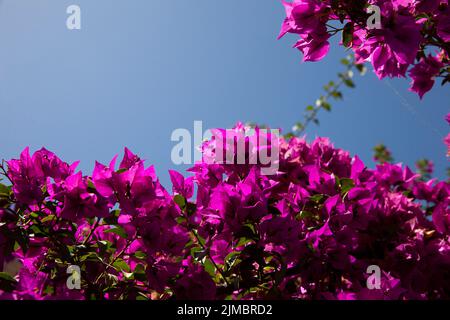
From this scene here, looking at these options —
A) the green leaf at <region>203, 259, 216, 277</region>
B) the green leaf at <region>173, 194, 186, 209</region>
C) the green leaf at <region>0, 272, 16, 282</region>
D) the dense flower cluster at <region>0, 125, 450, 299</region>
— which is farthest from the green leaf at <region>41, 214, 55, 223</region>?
the green leaf at <region>203, 259, 216, 277</region>

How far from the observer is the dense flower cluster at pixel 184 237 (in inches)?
41.1

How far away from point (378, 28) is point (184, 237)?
0.80 m

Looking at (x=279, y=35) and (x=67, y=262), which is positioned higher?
(x=279, y=35)

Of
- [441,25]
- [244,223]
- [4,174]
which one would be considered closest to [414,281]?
[244,223]

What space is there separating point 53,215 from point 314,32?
950 millimetres

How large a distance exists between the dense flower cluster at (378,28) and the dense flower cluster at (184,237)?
1.30ft

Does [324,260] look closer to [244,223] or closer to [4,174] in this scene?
[244,223]

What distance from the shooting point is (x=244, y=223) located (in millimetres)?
1080

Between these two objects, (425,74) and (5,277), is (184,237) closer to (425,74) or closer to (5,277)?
(5,277)

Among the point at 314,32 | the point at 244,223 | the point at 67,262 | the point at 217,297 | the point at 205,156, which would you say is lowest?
the point at 217,297

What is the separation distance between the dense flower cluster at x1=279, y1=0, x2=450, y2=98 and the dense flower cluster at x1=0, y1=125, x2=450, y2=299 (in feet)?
1.30

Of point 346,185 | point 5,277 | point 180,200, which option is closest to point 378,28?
point 346,185

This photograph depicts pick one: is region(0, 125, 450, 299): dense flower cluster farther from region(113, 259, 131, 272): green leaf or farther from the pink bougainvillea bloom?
the pink bougainvillea bloom

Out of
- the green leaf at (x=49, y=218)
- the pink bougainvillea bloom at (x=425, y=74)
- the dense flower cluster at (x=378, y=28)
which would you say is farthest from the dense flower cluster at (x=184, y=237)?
the pink bougainvillea bloom at (x=425, y=74)
